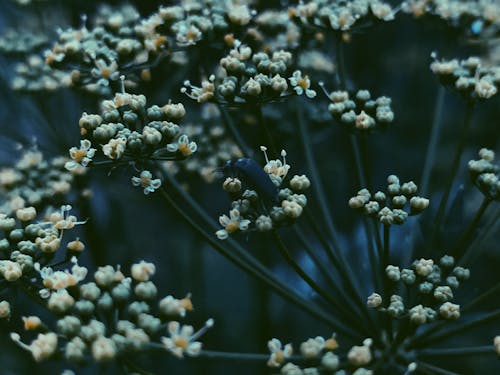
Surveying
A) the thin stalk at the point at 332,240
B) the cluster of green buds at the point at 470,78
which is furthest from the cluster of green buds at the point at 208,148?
the cluster of green buds at the point at 470,78

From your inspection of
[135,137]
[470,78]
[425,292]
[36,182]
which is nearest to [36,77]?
[36,182]

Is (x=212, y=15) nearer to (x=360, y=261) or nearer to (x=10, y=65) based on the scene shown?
(x=360, y=261)

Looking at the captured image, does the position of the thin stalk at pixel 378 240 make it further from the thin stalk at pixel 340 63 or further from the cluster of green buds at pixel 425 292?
the thin stalk at pixel 340 63

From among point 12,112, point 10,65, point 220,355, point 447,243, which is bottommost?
point 220,355

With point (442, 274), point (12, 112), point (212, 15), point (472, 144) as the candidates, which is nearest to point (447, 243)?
point (442, 274)

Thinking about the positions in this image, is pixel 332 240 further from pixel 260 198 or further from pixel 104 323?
pixel 104 323
